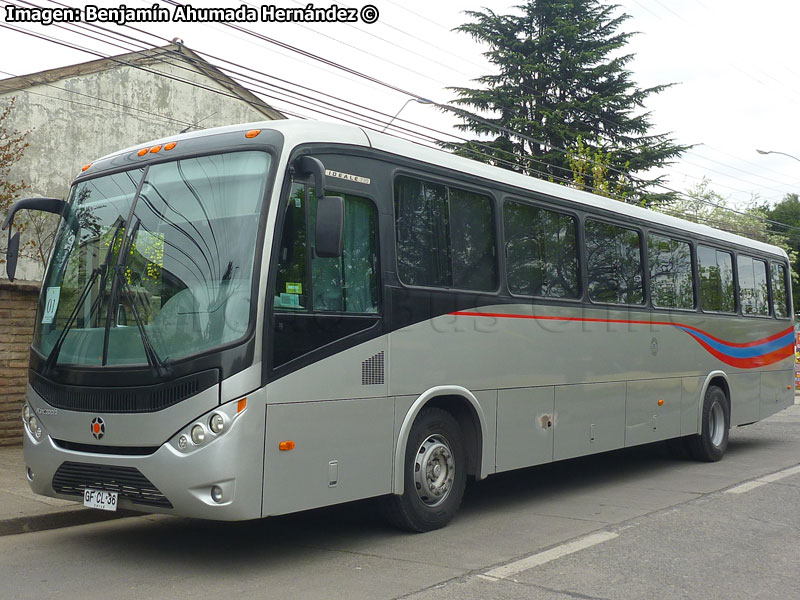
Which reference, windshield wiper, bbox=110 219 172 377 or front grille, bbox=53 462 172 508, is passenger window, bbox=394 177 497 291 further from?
front grille, bbox=53 462 172 508

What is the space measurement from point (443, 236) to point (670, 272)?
502cm

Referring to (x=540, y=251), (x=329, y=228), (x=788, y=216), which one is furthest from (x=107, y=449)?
(x=788, y=216)

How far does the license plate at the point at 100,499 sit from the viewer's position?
642cm

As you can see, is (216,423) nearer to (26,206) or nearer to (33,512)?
(33,512)

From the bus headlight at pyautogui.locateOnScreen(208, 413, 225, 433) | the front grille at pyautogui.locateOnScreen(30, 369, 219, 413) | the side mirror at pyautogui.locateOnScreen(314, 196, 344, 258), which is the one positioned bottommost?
the bus headlight at pyautogui.locateOnScreen(208, 413, 225, 433)

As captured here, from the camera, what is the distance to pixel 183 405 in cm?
620

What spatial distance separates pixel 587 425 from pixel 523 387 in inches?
55.5

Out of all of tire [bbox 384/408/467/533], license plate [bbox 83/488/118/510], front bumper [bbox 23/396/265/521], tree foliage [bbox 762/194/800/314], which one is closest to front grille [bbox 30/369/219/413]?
front bumper [bbox 23/396/265/521]

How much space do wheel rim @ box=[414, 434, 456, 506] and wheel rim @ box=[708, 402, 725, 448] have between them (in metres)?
6.30

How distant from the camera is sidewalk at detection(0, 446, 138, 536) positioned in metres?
7.59

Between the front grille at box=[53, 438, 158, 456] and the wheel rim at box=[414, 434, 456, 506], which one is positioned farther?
the wheel rim at box=[414, 434, 456, 506]

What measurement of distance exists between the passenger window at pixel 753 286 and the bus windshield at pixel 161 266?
32.0 ft

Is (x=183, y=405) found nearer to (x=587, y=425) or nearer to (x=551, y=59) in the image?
(x=587, y=425)

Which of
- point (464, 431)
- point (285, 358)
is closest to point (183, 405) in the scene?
point (285, 358)
